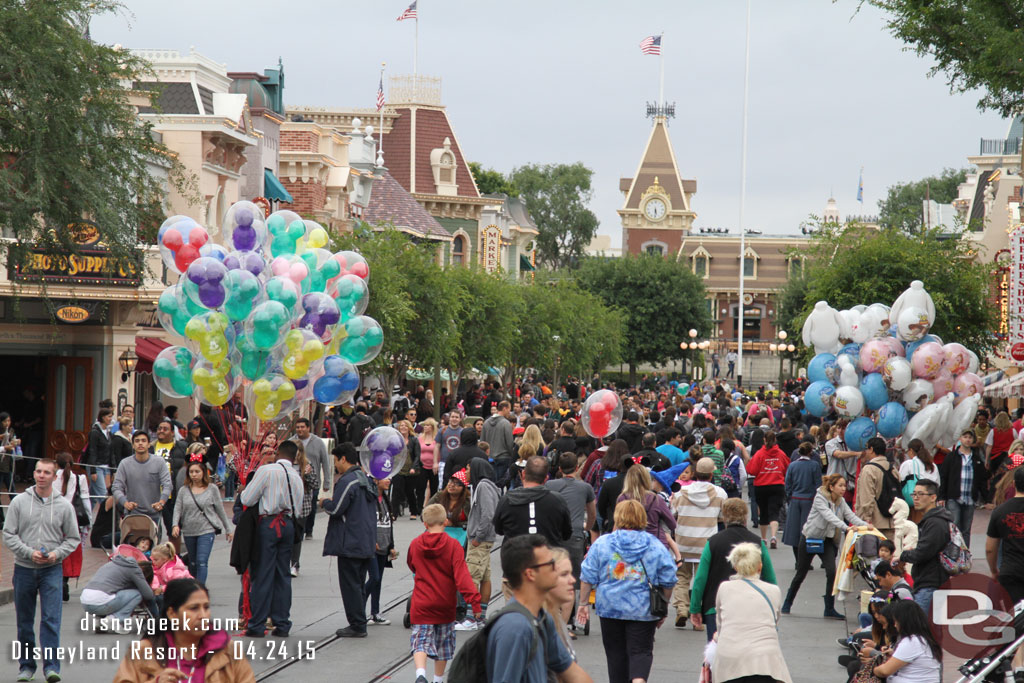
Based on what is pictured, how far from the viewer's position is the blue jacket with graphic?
890 centimetres

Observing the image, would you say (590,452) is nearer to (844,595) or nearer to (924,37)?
(844,595)

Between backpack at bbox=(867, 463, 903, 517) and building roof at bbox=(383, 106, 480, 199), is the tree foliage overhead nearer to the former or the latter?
backpack at bbox=(867, 463, 903, 517)

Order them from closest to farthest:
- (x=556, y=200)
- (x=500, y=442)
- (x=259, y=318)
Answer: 1. (x=259, y=318)
2. (x=500, y=442)
3. (x=556, y=200)

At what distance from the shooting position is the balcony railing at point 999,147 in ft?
209

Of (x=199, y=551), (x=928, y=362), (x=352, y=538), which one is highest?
(x=928, y=362)

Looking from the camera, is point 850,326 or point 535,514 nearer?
point 535,514

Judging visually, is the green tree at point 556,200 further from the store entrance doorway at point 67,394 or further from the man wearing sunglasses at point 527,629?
the man wearing sunglasses at point 527,629

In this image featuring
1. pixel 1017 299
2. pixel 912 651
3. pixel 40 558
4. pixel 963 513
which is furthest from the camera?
pixel 1017 299

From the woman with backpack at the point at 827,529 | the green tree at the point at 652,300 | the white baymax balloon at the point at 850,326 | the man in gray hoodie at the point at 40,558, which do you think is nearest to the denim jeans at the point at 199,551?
the man in gray hoodie at the point at 40,558

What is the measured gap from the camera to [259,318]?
50.5 ft

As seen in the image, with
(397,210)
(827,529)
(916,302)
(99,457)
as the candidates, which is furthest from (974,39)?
(397,210)

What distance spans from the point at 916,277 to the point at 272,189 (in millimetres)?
17117

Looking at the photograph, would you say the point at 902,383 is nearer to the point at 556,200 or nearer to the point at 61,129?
the point at 61,129

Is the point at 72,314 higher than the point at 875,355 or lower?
higher
